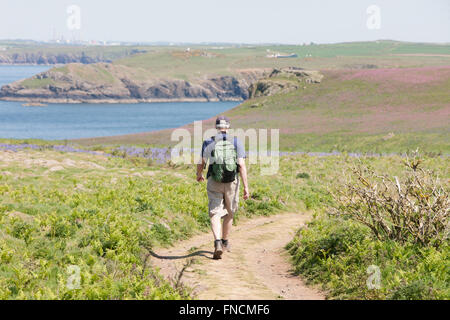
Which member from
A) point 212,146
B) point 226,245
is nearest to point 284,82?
point 226,245

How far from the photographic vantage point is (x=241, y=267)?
9.41 metres

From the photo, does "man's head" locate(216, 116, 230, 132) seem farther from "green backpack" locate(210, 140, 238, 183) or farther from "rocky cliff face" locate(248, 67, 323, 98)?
"rocky cliff face" locate(248, 67, 323, 98)

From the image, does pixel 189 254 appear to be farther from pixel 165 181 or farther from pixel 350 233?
pixel 165 181

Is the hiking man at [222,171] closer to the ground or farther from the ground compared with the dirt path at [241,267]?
farther from the ground

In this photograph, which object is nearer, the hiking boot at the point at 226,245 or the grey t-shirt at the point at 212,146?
the grey t-shirt at the point at 212,146

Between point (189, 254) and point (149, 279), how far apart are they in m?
2.42

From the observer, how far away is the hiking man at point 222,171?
30.7 ft

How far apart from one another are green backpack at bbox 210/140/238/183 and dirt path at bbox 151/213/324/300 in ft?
5.46

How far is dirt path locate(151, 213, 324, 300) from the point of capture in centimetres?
777

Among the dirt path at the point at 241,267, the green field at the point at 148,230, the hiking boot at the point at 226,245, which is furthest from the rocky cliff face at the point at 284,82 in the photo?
the hiking boot at the point at 226,245

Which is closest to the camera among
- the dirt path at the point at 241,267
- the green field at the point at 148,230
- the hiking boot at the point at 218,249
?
the green field at the point at 148,230

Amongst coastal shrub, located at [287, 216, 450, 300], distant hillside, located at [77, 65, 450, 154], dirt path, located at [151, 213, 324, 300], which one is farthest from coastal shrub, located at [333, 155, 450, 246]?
distant hillside, located at [77, 65, 450, 154]

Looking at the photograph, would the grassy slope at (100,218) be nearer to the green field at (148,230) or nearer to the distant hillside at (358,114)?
the green field at (148,230)

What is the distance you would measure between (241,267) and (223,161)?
6.69 feet
